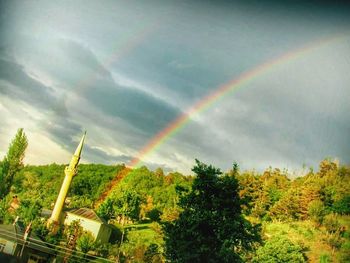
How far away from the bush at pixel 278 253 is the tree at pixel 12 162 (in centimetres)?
5482

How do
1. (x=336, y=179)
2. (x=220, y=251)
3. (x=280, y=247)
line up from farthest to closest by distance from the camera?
(x=336, y=179), (x=280, y=247), (x=220, y=251)

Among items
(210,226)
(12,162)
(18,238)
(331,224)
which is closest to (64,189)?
(12,162)

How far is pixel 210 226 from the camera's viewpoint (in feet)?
60.8

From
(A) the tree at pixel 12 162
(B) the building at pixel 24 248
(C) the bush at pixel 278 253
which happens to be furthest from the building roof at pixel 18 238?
(A) the tree at pixel 12 162

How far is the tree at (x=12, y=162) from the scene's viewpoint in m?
68.6

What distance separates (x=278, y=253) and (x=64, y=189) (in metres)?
42.3

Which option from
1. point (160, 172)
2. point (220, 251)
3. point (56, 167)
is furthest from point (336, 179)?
point (56, 167)

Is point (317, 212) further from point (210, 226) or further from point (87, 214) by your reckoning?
point (210, 226)

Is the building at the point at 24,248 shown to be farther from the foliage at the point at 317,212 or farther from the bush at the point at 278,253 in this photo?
the foliage at the point at 317,212

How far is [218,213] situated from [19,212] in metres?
44.0

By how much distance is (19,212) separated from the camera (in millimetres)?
51969

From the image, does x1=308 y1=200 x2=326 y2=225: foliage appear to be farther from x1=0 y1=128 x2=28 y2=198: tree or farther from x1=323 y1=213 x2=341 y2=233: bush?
x1=0 y1=128 x2=28 y2=198: tree

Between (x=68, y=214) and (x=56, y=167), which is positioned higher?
(x=56, y=167)

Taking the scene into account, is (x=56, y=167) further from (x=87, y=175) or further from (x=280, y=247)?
(x=280, y=247)
